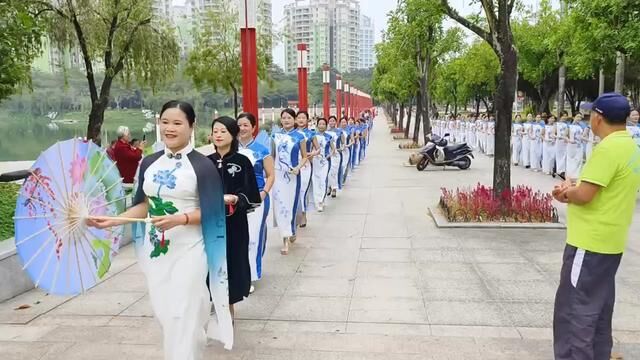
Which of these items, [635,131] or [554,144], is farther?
[554,144]

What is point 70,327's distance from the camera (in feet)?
15.9

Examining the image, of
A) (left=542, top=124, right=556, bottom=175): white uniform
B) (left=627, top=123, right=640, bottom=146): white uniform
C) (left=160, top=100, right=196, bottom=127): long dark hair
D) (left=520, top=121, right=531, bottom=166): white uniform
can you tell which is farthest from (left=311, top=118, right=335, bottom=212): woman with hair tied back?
(left=520, top=121, right=531, bottom=166): white uniform

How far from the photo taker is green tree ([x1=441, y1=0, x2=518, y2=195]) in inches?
345

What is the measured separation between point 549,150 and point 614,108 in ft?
40.7

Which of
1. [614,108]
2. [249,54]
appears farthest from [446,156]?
[614,108]

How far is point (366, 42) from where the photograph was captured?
267ft

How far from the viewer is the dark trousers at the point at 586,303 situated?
137 inches

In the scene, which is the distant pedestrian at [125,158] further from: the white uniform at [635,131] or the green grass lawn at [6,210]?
the white uniform at [635,131]

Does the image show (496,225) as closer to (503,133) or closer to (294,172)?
(503,133)

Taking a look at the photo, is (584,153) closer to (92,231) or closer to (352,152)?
(352,152)

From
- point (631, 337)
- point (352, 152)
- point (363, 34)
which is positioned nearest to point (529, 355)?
point (631, 337)

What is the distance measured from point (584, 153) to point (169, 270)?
12.0 m

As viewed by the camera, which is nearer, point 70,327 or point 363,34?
point 70,327

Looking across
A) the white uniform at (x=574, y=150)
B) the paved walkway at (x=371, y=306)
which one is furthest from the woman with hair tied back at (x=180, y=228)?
the white uniform at (x=574, y=150)
